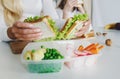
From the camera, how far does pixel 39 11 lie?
147cm

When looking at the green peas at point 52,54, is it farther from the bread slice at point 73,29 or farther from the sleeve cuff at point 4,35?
the sleeve cuff at point 4,35

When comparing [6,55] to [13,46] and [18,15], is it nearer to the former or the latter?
[13,46]

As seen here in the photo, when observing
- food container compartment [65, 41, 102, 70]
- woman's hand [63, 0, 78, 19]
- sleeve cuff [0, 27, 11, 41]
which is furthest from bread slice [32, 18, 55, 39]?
woman's hand [63, 0, 78, 19]

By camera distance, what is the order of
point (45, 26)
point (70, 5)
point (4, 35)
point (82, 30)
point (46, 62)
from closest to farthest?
1. point (46, 62)
2. point (45, 26)
3. point (82, 30)
4. point (4, 35)
5. point (70, 5)

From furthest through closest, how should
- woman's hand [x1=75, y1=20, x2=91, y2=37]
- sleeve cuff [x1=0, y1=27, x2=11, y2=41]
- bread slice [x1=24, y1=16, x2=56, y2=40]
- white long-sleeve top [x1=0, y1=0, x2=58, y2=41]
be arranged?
white long-sleeve top [x1=0, y1=0, x2=58, y2=41]
sleeve cuff [x1=0, y1=27, x2=11, y2=41]
woman's hand [x1=75, y1=20, x2=91, y2=37]
bread slice [x1=24, y1=16, x2=56, y2=40]

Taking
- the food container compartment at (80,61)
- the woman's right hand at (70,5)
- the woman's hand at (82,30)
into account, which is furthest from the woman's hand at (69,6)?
the food container compartment at (80,61)

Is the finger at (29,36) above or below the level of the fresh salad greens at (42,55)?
above

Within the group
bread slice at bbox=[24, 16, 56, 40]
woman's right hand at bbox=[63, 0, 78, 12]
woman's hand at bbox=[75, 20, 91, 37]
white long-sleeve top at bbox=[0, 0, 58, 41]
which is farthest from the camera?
woman's right hand at bbox=[63, 0, 78, 12]

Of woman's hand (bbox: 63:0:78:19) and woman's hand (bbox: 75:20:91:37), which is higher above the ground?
woman's hand (bbox: 63:0:78:19)

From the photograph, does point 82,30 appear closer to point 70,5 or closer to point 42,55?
point 42,55

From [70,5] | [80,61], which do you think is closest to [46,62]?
[80,61]

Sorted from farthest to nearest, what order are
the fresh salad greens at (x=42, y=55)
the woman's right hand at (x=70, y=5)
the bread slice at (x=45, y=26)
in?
the woman's right hand at (x=70, y=5) → the bread slice at (x=45, y=26) → the fresh salad greens at (x=42, y=55)

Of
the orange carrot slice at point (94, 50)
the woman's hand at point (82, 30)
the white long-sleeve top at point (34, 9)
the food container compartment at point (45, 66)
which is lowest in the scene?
the food container compartment at point (45, 66)

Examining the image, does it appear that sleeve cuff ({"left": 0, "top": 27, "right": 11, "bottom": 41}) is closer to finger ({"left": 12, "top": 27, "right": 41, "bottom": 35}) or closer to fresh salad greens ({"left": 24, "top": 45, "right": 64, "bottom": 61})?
finger ({"left": 12, "top": 27, "right": 41, "bottom": 35})
